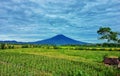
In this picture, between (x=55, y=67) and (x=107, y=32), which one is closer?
(x=55, y=67)

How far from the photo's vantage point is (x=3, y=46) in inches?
2467

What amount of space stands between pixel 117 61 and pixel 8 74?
12472 mm

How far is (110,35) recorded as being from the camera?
84875mm

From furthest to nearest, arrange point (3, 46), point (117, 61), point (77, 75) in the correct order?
point (3, 46), point (117, 61), point (77, 75)

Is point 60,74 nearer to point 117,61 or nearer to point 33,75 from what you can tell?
point 33,75

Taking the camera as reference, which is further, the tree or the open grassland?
the tree

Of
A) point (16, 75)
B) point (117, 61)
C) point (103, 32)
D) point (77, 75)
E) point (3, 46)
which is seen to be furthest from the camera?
point (103, 32)

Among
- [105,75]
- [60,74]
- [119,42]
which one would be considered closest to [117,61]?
[105,75]

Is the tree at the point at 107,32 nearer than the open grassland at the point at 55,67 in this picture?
No

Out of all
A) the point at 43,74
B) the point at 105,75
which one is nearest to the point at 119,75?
the point at 105,75

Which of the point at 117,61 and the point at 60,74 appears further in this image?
the point at 117,61

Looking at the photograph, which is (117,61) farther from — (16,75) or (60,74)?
(16,75)

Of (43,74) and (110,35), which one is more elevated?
(110,35)

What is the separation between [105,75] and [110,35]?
70.1m
